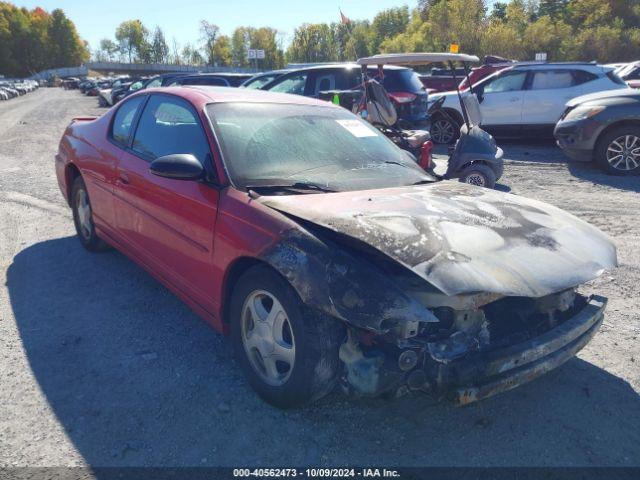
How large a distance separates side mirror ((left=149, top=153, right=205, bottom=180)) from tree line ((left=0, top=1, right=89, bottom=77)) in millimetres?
Result: 120122

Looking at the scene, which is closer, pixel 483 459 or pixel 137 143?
pixel 483 459

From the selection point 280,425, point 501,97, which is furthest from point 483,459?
point 501,97

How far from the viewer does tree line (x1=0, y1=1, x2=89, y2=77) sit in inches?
4001

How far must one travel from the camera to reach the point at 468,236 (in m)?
2.41

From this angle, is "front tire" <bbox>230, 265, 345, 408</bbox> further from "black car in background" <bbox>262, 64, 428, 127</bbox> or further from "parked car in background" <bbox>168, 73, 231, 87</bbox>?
"parked car in background" <bbox>168, 73, 231, 87</bbox>

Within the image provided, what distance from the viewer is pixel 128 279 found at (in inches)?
170

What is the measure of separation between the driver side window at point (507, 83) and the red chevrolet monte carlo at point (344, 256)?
8.54 meters

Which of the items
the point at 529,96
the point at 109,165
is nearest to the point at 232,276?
the point at 109,165

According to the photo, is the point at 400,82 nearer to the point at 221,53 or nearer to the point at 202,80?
the point at 202,80

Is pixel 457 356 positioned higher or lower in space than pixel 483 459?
higher

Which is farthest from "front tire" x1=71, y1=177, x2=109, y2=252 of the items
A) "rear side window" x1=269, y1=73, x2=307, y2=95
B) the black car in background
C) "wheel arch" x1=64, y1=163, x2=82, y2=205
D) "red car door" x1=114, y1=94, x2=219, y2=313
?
"rear side window" x1=269, y1=73, x2=307, y2=95

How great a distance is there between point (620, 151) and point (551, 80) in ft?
11.4

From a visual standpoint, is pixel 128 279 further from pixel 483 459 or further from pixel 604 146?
pixel 604 146

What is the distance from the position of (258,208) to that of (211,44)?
11708 cm
